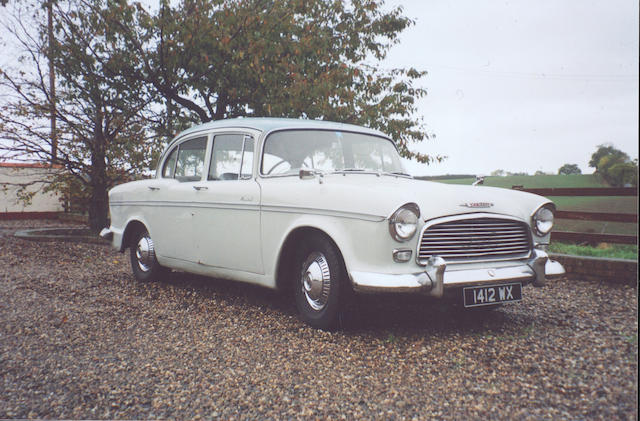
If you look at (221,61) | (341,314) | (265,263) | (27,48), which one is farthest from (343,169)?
(27,48)

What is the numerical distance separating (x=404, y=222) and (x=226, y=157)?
230cm

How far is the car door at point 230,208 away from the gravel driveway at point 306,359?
52cm

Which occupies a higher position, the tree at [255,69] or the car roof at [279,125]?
the tree at [255,69]

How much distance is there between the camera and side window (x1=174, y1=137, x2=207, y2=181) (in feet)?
17.5

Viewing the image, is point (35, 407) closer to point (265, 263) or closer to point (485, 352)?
point (265, 263)

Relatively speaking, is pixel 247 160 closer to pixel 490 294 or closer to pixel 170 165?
pixel 170 165

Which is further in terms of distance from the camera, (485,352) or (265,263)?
(265,263)

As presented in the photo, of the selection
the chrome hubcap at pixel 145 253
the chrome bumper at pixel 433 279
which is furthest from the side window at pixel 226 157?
the chrome bumper at pixel 433 279

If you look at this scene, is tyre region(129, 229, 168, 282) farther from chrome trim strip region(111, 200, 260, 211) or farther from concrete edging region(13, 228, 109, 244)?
concrete edging region(13, 228, 109, 244)

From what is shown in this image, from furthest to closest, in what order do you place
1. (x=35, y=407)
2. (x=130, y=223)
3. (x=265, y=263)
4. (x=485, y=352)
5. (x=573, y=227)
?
(x=573, y=227) → (x=130, y=223) → (x=265, y=263) → (x=485, y=352) → (x=35, y=407)

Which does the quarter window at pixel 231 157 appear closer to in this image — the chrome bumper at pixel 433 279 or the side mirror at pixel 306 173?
the side mirror at pixel 306 173

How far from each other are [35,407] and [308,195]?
7.23ft

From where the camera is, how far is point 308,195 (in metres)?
3.88

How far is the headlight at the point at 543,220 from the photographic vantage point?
4020 millimetres
